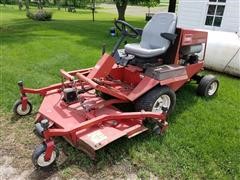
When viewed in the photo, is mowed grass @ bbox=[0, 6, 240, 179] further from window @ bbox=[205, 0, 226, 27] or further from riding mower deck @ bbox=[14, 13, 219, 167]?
window @ bbox=[205, 0, 226, 27]

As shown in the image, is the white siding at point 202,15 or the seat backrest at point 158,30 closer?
the seat backrest at point 158,30

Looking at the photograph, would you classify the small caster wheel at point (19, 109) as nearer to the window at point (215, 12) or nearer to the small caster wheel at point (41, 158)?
the small caster wheel at point (41, 158)

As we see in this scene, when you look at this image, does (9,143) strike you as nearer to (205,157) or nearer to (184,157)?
(184,157)

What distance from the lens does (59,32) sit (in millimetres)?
11547

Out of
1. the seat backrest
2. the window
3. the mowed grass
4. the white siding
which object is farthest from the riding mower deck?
the window

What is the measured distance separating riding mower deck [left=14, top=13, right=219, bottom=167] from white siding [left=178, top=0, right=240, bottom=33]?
5.59 metres

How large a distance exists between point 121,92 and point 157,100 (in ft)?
1.67

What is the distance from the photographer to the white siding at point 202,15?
30.9 feet

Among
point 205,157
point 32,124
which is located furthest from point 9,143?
point 205,157

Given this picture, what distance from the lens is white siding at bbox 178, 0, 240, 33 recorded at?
940cm

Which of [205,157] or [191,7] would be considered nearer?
[205,157]

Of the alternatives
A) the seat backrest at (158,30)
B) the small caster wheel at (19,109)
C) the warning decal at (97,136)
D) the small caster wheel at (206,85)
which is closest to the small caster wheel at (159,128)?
the warning decal at (97,136)

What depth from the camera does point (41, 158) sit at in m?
2.84

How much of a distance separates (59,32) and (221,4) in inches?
252
